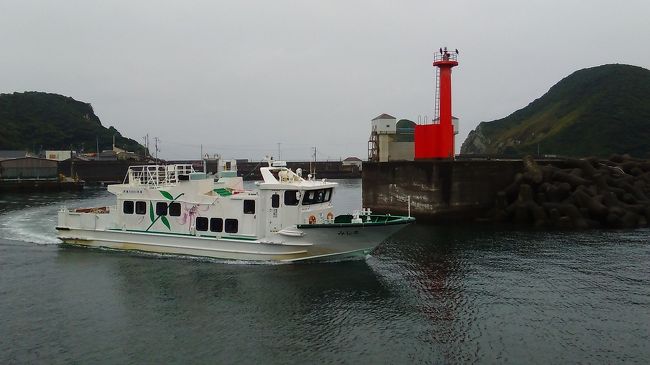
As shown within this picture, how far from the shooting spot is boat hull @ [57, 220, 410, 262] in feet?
64.8

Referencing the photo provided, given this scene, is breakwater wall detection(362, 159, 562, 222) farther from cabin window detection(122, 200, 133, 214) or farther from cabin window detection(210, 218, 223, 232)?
cabin window detection(122, 200, 133, 214)

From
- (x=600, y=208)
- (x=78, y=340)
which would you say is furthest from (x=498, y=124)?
(x=78, y=340)

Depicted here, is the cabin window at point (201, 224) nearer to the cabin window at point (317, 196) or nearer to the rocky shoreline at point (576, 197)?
the cabin window at point (317, 196)

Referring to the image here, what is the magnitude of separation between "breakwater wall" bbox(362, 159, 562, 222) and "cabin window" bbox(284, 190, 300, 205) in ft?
52.5

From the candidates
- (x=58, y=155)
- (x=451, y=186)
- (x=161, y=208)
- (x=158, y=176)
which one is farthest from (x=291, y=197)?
(x=58, y=155)

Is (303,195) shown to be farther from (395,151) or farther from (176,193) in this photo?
(395,151)

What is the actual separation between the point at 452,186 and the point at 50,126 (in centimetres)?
12632

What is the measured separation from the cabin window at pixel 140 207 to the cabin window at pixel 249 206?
5600 mm

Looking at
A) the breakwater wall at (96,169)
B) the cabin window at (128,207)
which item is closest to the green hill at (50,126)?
the breakwater wall at (96,169)

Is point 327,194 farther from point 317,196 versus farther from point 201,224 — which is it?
point 201,224

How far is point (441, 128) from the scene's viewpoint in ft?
115

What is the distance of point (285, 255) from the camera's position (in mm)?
20312

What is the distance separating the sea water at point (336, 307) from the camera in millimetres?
12516

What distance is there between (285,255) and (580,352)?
37.6 feet
